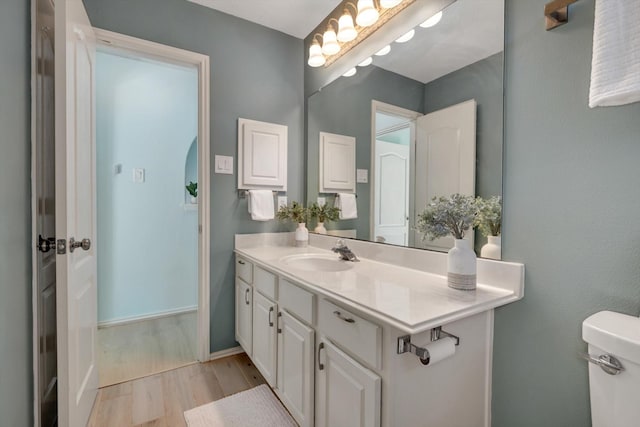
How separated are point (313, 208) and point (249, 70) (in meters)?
1.15

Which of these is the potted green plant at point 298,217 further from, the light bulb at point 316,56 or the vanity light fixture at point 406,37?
the vanity light fixture at point 406,37

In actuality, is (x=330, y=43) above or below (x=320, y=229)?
above

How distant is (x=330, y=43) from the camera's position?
1.93 metres

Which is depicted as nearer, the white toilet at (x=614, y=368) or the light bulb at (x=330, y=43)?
the white toilet at (x=614, y=368)

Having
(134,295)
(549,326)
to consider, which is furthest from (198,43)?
(549,326)

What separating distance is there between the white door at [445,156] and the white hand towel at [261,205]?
1129 mm

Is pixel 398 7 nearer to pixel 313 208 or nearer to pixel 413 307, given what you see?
pixel 313 208

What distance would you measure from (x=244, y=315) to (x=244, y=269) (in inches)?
12.1

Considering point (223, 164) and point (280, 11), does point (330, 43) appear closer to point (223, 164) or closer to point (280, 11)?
point (280, 11)

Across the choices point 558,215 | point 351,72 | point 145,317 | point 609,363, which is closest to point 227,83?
point 351,72

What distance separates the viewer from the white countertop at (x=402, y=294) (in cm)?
83

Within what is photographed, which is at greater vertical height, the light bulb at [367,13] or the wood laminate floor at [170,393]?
the light bulb at [367,13]

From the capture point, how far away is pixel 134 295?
2.67m

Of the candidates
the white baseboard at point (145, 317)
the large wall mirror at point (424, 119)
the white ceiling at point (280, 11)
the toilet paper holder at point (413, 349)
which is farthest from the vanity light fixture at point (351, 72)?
the white baseboard at point (145, 317)
